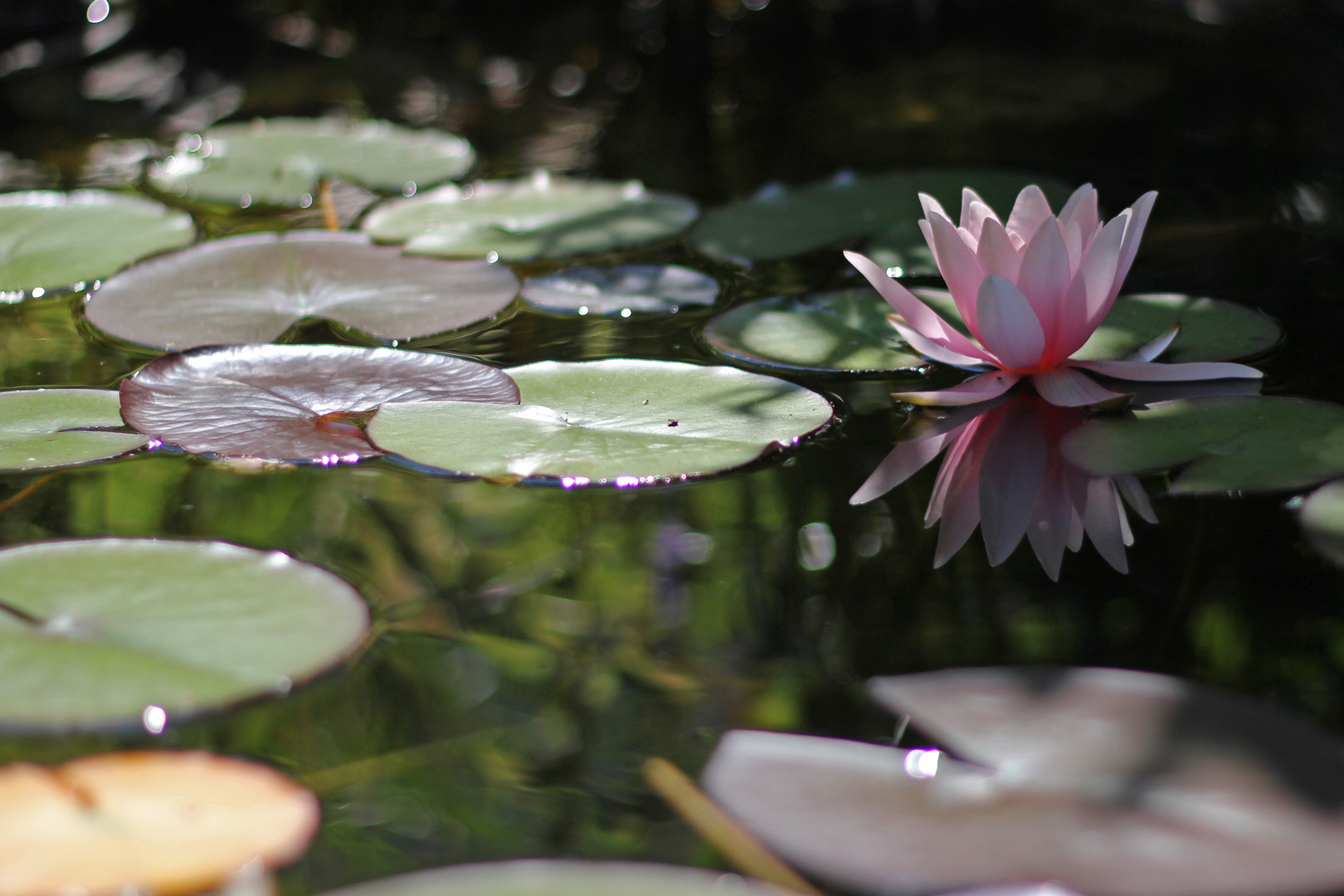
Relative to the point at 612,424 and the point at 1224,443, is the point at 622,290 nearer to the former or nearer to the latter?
the point at 612,424

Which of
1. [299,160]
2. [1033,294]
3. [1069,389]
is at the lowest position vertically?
[299,160]

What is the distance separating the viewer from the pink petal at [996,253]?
1300 millimetres

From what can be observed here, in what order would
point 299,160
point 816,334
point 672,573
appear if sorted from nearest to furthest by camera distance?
1. point 672,573
2. point 816,334
3. point 299,160

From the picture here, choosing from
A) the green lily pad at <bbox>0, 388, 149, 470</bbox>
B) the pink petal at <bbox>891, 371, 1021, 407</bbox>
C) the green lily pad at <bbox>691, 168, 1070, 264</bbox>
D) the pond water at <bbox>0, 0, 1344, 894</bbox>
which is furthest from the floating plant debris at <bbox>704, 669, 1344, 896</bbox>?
the green lily pad at <bbox>691, 168, 1070, 264</bbox>

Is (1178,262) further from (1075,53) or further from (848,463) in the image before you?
(1075,53)

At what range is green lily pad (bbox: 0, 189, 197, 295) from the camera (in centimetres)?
183

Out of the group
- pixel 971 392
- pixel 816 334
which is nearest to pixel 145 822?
pixel 971 392

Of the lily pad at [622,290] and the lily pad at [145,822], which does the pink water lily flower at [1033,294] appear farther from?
the lily pad at [145,822]

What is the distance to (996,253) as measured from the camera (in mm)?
1320

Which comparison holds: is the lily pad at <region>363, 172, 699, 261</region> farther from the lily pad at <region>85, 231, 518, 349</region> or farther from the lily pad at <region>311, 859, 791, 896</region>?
the lily pad at <region>311, 859, 791, 896</region>

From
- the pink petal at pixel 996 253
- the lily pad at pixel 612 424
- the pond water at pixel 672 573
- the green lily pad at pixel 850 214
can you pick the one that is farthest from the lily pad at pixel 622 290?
the pink petal at pixel 996 253

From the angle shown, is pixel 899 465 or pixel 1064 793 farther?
pixel 899 465

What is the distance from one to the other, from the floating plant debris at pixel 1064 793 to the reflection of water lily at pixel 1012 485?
0.24m

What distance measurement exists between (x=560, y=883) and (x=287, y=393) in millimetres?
863
